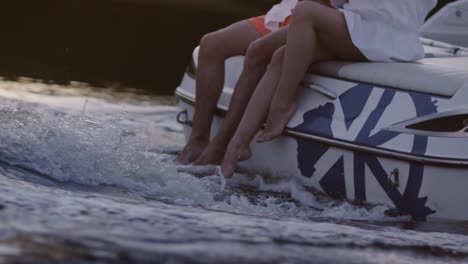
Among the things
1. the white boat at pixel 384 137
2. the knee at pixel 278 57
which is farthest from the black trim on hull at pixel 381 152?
the knee at pixel 278 57

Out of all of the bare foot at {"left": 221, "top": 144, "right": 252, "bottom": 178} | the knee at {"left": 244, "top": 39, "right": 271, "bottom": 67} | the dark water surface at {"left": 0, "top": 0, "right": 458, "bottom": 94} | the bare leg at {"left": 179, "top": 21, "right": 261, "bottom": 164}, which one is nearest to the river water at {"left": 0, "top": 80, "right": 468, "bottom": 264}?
the bare foot at {"left": 221, "top": 144, "right": 252, "bottom": 178}

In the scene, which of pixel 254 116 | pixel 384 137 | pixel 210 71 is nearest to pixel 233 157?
pixel 254 116

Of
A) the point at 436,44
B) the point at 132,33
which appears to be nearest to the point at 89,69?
the point at 132,33

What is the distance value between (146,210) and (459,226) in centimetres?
130

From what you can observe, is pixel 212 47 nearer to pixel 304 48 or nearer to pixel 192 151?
pixel 192 151

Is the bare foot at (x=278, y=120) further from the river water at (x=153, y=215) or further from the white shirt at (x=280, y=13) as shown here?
the white shirt at (x=280, y=13)

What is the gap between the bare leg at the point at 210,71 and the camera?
19.8ft

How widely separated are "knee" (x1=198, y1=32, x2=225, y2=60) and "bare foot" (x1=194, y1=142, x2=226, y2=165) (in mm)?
431

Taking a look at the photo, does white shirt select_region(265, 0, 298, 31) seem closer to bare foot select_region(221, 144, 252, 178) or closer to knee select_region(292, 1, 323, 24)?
knee select_region(292, 1, 323, 24)

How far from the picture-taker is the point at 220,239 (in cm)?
375

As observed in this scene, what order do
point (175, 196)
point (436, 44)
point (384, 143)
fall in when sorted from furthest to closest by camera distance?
1. point (436, 44)
2. point (384, 143)
3. point (175, 196)

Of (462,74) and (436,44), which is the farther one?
(436,44)

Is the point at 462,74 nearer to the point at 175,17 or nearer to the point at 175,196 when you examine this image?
the point at 175,196

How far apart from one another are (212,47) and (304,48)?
2.42ft
